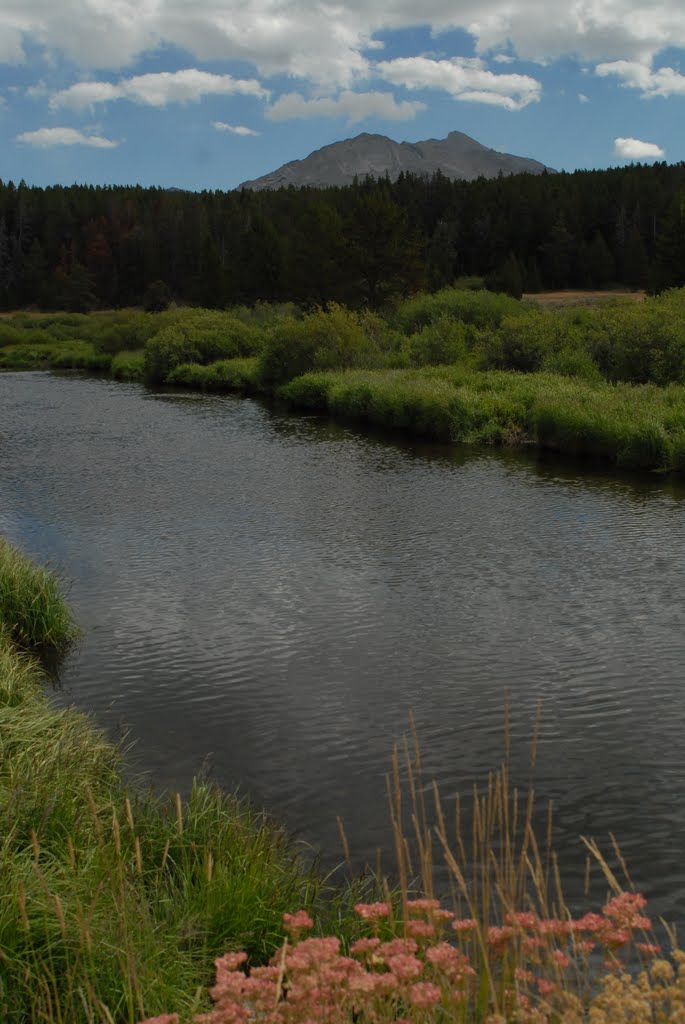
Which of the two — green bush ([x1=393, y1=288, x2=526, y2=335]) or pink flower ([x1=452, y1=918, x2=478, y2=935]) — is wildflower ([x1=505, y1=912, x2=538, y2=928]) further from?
green bush ([x1=393, y1=288, x2=526, y2=335])

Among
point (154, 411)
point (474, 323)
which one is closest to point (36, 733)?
point (154, 411)

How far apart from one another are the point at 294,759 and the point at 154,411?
30.4 m

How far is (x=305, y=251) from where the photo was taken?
230ft

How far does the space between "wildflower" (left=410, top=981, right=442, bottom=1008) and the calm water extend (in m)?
4.44

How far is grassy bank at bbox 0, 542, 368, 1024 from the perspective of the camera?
14.7 feet

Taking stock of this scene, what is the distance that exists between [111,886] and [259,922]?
1.75 metres

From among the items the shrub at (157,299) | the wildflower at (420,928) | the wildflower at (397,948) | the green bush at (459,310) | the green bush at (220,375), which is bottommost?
the wildflower at (420,928)

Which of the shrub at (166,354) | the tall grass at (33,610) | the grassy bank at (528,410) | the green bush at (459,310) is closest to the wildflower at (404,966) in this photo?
the tall grass at (33,610)

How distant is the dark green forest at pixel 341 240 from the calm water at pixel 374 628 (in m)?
44.4

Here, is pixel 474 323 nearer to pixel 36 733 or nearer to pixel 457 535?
pixel 457 535

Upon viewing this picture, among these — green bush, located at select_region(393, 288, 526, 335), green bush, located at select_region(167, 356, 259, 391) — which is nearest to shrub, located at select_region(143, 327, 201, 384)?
green bush, located at select_region(167, 356, 259, 391)

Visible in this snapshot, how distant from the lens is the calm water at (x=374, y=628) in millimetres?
9008

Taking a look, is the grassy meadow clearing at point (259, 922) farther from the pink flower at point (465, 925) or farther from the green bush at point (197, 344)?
the green bush at point (197, 344)

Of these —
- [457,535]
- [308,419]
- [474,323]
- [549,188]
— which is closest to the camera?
[457,535]
